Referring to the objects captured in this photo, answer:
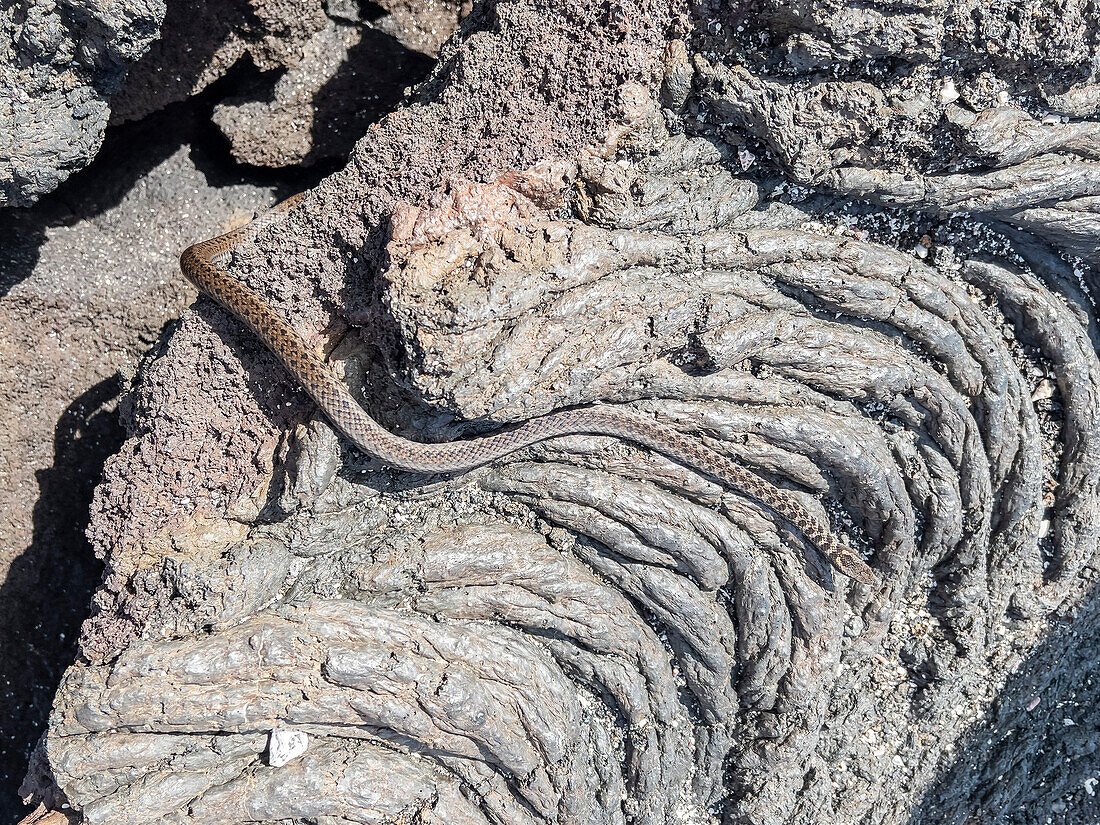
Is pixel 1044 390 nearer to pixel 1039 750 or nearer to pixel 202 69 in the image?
pixel 1039 750

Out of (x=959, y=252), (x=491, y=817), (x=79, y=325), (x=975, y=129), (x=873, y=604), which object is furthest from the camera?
(x=79, y=325)

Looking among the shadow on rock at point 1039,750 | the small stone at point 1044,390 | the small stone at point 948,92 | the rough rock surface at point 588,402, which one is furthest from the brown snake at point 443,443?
the small stone at point 948,92

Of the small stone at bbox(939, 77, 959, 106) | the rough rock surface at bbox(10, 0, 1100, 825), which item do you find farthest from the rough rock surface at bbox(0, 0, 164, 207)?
the small stone at bbox(939, 77, 959, 106)

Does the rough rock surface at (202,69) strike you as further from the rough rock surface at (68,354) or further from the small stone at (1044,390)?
the small stone at (1044,390)

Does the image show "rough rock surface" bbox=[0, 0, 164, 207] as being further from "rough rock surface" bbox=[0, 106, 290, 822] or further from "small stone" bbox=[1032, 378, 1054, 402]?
"small stone" bbox=[1032, 378, 1054, 402]

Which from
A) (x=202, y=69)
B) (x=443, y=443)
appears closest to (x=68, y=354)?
(x=202, y=69)

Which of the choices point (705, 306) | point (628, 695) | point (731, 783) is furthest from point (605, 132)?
point (731, 783)

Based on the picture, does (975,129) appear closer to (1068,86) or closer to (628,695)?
(1068,86)

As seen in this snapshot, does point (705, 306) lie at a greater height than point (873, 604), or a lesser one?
greater
